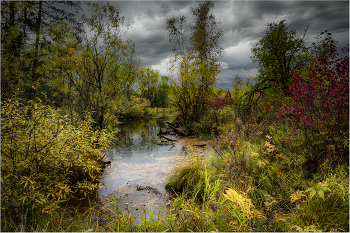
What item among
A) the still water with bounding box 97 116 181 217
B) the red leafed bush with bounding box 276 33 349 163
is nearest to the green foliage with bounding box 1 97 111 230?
the still water with bounding box 97 116 181 217

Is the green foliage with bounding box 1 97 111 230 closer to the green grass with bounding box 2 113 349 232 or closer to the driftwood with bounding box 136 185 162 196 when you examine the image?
the green grass with bounding box 2 113 349 232

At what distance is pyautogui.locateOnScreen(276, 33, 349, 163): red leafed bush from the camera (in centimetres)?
362

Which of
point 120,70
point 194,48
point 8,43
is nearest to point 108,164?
point 120,70

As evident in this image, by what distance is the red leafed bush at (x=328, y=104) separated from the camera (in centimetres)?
362

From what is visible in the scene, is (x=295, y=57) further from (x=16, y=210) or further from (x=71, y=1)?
(x=71, y=1)

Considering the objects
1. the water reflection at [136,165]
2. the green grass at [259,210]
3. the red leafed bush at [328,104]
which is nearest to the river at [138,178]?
the water reflection at [136,165]

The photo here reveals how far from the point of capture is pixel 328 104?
3.95m

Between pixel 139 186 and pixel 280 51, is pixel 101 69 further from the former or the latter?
pixel 280 51

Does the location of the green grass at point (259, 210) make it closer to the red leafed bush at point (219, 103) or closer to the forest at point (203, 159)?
the forest at point (203, 159)

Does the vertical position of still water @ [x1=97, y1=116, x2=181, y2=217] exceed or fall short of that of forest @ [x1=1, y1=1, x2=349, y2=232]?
it falls short

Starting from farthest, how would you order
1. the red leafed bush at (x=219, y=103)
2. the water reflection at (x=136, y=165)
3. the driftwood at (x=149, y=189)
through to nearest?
the red leafed bush at (x=219, y=103)
the water reflection at (x=136, y=165)
the driftwood at (x=149, y=189)

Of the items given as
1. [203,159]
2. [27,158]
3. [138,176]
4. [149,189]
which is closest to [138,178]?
[138,176]

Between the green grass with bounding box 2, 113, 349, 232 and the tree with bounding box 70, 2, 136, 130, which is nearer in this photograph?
the green grass with bounding box 2, 113, 349, 232

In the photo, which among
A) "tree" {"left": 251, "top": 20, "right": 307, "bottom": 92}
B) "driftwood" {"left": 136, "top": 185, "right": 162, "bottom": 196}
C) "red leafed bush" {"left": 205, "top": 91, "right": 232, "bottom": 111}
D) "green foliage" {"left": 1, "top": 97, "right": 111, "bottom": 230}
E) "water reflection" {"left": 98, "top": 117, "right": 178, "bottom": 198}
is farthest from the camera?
"red leafed bush" {"left": 205, "top": 91, "right": 232, "bottom": 111}
